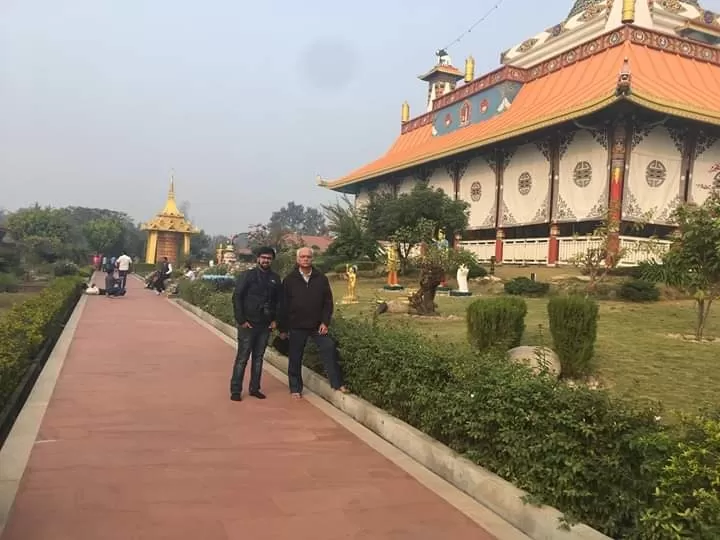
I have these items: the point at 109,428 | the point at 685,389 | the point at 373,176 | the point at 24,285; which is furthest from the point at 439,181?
the point at 109,428

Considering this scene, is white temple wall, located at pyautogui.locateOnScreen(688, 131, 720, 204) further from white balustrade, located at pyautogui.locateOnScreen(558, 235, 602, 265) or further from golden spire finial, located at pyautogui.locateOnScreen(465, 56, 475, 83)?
golden spire finial, located at pyautogui.locateOnScreen(465, 56, 475, 83)

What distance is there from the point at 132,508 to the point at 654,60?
76.7 ft

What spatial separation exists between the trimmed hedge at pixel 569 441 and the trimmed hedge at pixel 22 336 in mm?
3040

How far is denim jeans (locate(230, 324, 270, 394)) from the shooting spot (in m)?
5.87

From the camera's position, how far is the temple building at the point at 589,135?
20266mm

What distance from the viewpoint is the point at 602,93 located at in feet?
63.3

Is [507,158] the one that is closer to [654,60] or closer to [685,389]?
[654,60]

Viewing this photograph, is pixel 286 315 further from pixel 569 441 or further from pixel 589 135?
pixel 589 135

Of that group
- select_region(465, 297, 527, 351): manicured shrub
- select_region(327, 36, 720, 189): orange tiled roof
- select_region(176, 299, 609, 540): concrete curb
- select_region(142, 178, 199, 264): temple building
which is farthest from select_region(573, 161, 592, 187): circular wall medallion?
select_region(142, 178, 199, 264): temple building

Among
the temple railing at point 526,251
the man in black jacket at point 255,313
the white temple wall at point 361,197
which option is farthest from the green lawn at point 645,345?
the white temple wall at point 361,197

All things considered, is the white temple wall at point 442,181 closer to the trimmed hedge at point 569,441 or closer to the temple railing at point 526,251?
the temple railing at point 526,251

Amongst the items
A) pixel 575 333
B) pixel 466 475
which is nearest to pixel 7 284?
pixel 575 333

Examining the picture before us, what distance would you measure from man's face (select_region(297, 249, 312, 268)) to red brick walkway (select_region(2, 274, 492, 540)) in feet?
4.23

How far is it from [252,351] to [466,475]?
285 cm
